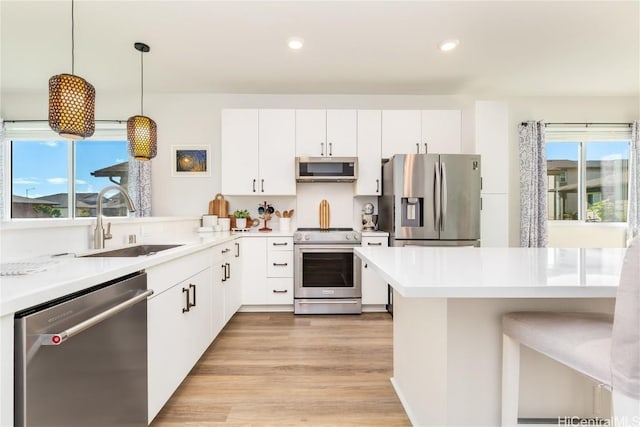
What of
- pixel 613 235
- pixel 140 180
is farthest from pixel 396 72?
pixel 613 235

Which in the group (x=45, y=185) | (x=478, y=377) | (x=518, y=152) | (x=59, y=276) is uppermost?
(x=518, y=152)

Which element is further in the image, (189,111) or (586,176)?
(586,176)

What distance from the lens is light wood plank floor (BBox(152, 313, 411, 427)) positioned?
161 cm

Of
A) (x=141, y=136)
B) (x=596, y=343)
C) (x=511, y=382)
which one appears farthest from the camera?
(x=141, y=136)

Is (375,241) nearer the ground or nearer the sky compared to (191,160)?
nearer the ground

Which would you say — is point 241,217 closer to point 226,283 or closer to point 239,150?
point 239,150

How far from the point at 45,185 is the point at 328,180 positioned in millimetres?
3701

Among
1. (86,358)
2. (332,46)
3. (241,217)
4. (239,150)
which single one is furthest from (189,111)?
(86,358)

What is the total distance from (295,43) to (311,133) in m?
1.02

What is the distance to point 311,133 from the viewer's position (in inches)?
137

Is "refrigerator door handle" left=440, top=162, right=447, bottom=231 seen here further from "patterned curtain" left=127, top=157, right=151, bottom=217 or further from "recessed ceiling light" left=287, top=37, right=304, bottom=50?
"patterned curtain" left=127, top=157, right=151, bottom=217

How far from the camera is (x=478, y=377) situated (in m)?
1.17

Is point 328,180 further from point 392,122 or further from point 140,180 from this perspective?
point 140,180

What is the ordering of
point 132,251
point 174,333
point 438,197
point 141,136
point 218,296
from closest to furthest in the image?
point 174,333 → point 132,251 → point 141,136 → point 218,296 → point 438,197
